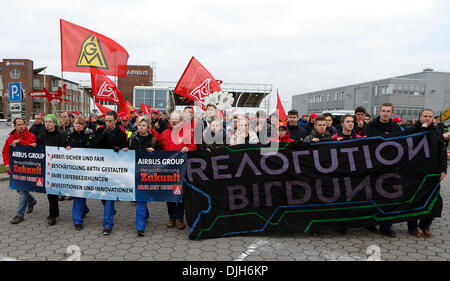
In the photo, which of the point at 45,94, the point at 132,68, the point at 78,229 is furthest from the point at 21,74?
the point at 78,229

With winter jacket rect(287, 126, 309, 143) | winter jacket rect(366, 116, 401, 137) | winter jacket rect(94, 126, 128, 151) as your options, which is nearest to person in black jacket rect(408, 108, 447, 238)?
winter jacket rect(366, 116, 401, 137)

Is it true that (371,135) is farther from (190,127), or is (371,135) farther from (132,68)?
(132,68)

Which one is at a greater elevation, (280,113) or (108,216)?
(280,113)

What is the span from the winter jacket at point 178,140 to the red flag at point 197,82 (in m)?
2.57

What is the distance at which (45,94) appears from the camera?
795 cm

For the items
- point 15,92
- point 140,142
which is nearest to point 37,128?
point 140,142

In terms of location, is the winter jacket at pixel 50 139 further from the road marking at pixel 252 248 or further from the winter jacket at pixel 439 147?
the winter jacket at pixel 439 147

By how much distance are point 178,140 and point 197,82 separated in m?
2.90

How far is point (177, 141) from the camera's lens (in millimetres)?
4797

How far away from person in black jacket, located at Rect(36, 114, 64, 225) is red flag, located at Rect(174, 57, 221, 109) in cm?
301

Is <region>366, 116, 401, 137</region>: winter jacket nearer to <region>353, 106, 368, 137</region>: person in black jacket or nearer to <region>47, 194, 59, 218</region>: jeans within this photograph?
<region>353, 106, 368, 137</region>: person in black jacket

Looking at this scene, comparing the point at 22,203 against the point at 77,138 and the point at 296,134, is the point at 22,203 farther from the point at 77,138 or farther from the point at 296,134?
the point at 296,134

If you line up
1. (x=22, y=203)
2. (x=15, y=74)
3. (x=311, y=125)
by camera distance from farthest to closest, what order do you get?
(x=15, y=74) → (x=311, y=125) → (x=22, y=203)
